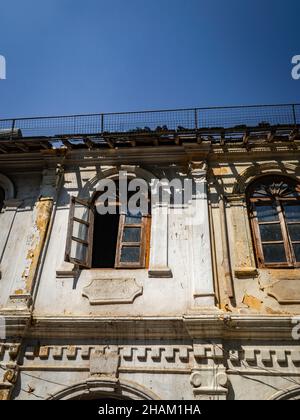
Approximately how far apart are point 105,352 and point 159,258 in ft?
6.26

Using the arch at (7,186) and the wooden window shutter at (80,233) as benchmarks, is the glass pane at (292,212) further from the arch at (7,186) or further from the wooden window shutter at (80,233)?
the arch at (7,186)

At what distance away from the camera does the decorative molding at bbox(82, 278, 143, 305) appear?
6207mm

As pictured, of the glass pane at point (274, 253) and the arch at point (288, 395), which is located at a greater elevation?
the glass pane at point (274, 253)

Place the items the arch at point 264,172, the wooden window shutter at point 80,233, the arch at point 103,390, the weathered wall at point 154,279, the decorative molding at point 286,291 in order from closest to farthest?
the arch at point 103,390 → the decorative molding at point 286,291 → the weathered wall at point 154,279 → the wooden window shutter at point 80,233 → the arch at point 264,172

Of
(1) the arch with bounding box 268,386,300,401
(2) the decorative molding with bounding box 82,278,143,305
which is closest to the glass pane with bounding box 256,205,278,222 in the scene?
(2) the decorative molding with bounding box 82,278,143,305

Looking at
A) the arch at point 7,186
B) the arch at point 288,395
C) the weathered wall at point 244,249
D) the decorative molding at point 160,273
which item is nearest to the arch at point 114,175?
the weathered wall at point 244,249

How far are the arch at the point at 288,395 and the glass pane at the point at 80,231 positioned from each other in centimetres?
430

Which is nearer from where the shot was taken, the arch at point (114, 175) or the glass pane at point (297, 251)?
the glass pane at point (297, 251)

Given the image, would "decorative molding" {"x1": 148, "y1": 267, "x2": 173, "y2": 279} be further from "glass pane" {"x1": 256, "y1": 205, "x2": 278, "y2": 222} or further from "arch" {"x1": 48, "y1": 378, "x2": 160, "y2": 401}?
"glass pane" {"x1": 256, "y1": 205, "x2": 278, "y2": 222}

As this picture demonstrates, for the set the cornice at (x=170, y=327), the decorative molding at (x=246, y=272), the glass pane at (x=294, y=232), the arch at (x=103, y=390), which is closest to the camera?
the arch at (x=103, y=390)

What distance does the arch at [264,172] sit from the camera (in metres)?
7.55

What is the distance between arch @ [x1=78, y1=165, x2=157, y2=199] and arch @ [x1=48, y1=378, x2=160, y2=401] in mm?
3806

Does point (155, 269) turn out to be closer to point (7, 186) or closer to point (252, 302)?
point (252, 302)

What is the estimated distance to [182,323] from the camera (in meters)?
5.73
